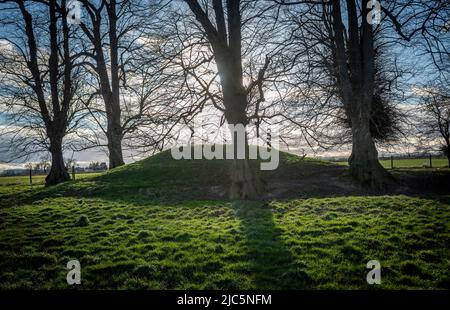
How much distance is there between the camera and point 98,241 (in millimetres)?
7250

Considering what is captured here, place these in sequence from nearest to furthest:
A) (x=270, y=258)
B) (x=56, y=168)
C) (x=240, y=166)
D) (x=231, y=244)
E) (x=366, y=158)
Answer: (x=270, y=258), (x=231, y=244), (x=240, y=166), (x=366, y=158), (x=56, y=168)

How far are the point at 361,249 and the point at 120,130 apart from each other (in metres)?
9.39

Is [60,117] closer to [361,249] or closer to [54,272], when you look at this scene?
[54,272]

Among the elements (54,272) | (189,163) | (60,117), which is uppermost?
(60,117)

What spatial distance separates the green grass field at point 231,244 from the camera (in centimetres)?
510

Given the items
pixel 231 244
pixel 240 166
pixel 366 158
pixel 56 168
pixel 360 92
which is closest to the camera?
pixel 231 244

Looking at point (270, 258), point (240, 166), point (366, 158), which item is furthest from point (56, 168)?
point (366, 158)

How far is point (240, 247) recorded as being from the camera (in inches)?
260

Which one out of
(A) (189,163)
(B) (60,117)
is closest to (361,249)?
(A) (189,163)

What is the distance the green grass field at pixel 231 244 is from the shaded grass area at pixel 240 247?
2cm

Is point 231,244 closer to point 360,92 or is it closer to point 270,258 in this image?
point 270,258

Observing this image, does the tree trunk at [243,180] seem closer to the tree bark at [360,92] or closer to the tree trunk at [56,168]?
the tree bark at [360,92]

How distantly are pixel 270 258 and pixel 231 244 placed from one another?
1164 mm

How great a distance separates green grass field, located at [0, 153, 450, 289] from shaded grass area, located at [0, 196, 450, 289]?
0.07ft
